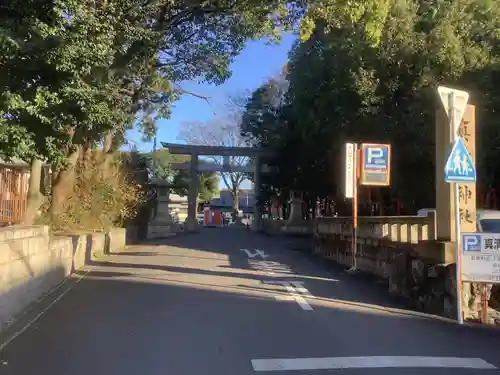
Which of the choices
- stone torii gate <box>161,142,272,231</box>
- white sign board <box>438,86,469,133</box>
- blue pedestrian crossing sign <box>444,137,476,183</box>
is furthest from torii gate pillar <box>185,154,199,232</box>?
blue pedestrian crossing sign <box>444,137,476,183</box>

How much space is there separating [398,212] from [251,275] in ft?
49.6

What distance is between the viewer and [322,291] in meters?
13.8

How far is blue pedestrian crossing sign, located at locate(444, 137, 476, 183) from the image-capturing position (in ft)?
34.0

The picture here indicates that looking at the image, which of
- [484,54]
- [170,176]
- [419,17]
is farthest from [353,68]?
[170,176]

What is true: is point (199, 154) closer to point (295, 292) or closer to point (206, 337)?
point (295, 292)

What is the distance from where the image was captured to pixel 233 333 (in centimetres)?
918

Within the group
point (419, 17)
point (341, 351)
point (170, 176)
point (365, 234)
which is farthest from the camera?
point (170, 176)

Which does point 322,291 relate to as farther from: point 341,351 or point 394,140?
point 394,140

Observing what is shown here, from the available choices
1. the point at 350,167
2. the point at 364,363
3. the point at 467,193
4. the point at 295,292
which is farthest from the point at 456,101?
the point at 350,167

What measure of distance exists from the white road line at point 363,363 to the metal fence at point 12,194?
55.7 feet

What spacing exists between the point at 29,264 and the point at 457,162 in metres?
7.76

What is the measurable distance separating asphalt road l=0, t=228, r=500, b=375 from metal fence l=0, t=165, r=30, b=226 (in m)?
9.31

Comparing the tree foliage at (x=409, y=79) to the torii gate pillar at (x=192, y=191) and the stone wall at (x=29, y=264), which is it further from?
the torii gate pillar at (x=192, y=191)

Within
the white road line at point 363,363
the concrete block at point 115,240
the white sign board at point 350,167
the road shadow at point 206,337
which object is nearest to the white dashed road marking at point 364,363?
the white road line at point 363,363
